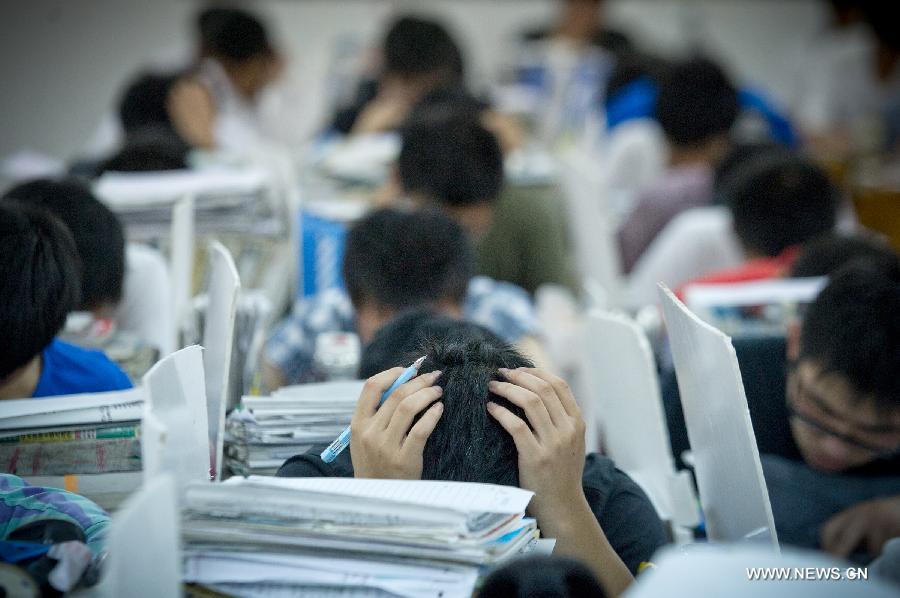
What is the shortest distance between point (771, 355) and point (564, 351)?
2.74 feet

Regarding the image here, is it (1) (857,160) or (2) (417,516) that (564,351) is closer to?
(2) (417,516)

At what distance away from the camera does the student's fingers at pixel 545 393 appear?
1104mm

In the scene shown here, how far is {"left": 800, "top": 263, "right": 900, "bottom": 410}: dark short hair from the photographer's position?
1492 mm

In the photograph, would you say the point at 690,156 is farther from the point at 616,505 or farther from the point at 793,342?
the point at 616,505

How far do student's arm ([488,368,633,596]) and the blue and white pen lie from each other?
10 cm

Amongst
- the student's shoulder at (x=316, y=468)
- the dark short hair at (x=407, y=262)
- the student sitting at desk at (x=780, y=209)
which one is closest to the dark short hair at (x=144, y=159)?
the dark short hair at (x=407, y=262)

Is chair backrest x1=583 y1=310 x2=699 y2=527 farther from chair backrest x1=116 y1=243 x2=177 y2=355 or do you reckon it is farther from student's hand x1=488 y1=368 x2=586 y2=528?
chair backrest x1=116 y1=243 x2=177 y2=355

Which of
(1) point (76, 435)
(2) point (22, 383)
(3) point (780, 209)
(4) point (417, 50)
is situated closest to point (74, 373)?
(2) point (22, 383)

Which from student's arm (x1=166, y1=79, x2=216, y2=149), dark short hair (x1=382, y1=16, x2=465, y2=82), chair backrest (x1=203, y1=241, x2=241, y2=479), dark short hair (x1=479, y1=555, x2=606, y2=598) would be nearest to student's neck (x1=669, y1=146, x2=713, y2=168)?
dark short hair (x1=382, y1=16, x2=465, y2=82)

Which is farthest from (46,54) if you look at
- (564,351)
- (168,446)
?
(168,446)

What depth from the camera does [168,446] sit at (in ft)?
3.23

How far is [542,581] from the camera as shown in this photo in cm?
86

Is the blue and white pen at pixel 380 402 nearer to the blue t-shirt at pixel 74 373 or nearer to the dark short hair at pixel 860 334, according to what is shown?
the blue t-shirt at pixel 74 373

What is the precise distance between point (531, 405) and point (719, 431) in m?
0.30
